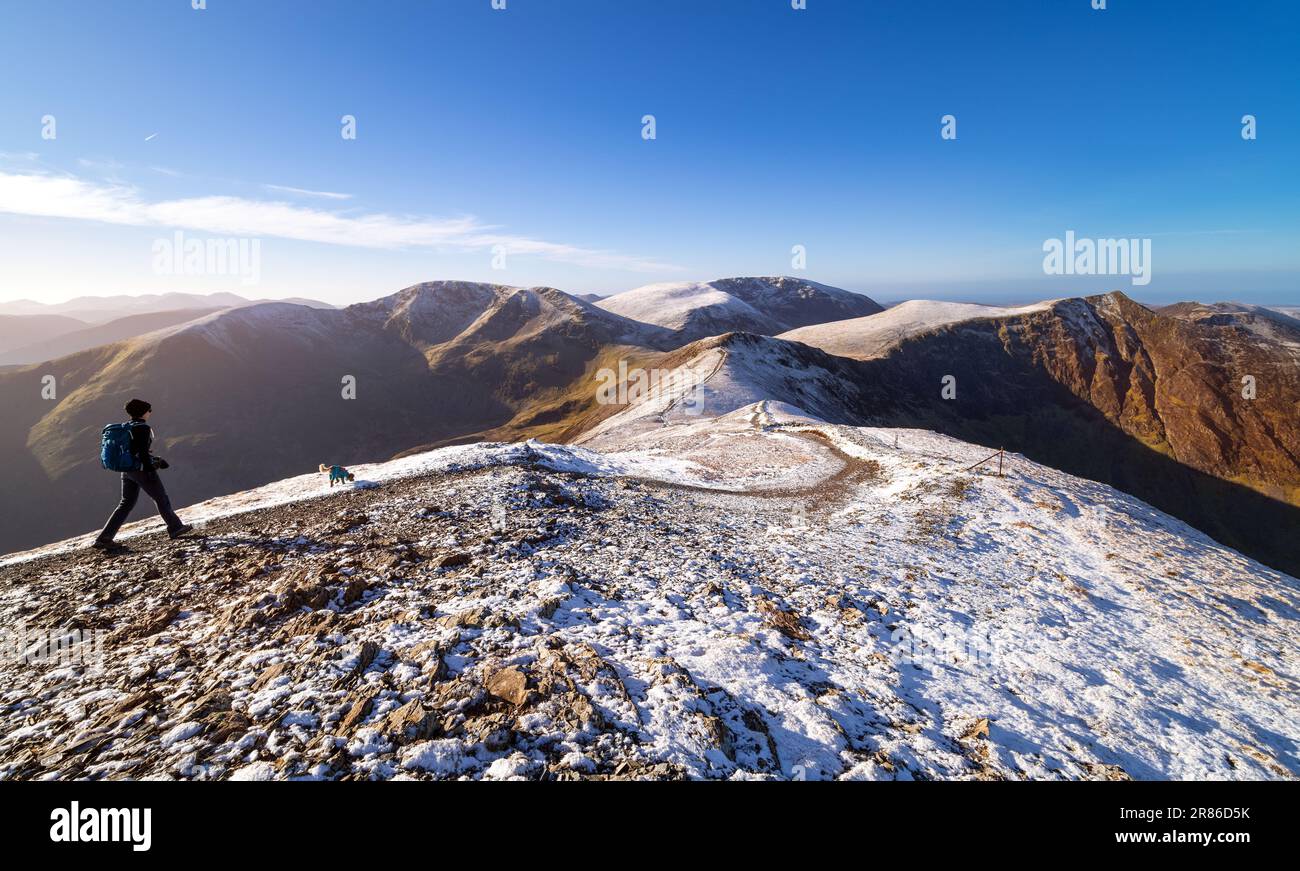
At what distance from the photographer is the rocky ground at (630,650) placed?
583 centimetres

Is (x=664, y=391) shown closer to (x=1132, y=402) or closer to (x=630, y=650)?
(x=630, y=650)

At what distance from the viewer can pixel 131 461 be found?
12266 mm

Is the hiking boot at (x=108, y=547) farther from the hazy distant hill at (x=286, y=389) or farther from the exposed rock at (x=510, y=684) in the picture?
the hazy distant hill at (x=286, y=389)

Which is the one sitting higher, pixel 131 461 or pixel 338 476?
pixel 131 461

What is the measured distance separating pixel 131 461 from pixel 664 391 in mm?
60282

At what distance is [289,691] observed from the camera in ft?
21.7

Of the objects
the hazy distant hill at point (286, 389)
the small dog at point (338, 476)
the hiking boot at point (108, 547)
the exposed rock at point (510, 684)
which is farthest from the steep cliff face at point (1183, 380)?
the hiking boot at point (108, 547)

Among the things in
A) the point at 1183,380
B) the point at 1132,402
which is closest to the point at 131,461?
the point at 1132,402

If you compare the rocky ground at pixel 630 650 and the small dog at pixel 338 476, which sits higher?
the small dog at pixel 338 476

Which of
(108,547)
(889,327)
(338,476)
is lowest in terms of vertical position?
(108,547)

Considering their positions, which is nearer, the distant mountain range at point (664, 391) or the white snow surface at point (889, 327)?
the distant mountain range at point (664, 391)
